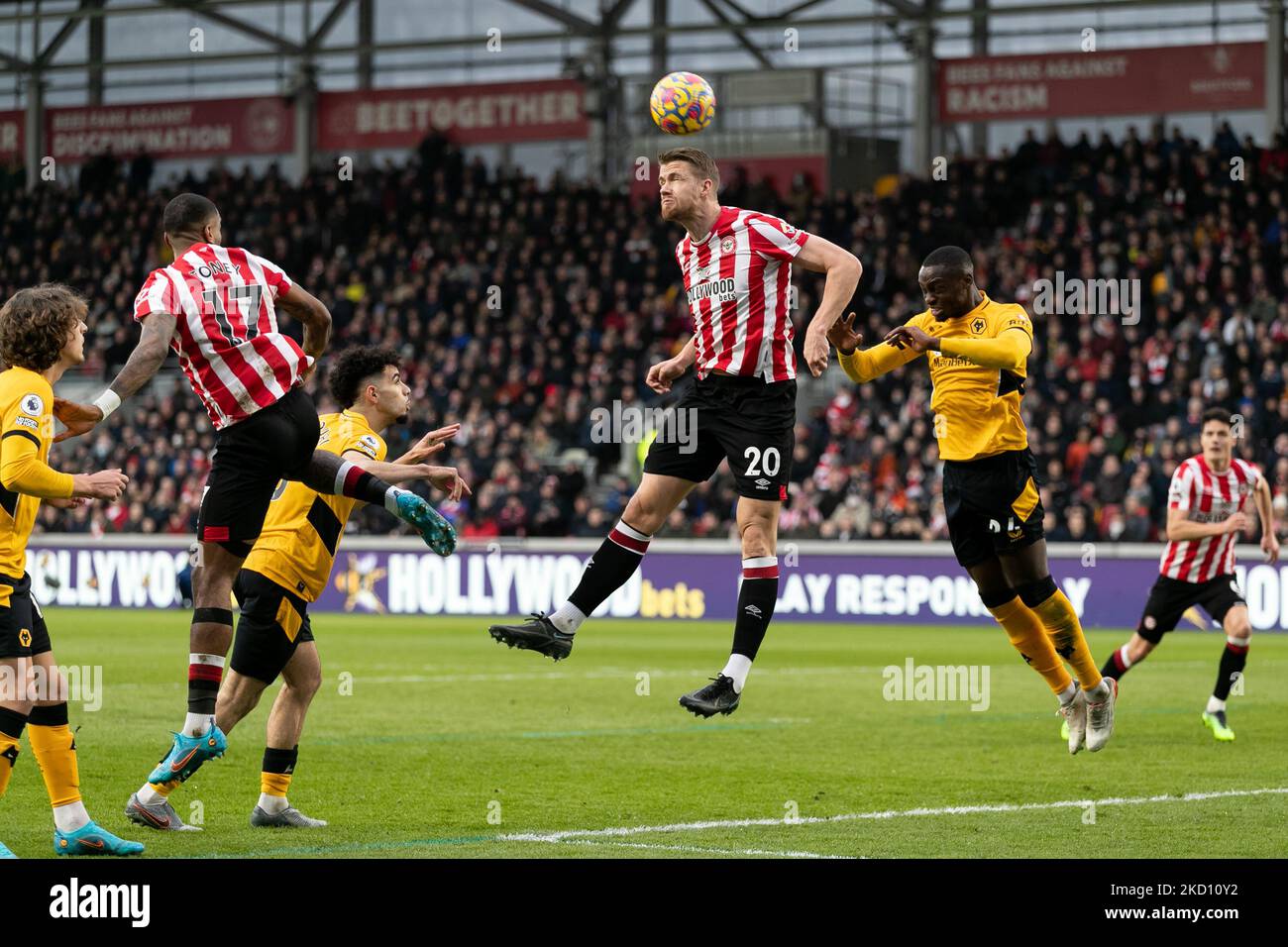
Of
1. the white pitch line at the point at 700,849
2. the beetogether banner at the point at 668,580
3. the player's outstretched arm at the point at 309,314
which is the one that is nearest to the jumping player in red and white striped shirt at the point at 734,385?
the white pitch line at the point at 700,849

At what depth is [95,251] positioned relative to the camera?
127 feet

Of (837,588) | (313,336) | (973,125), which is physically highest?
(973,125)

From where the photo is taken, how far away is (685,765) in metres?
11.1

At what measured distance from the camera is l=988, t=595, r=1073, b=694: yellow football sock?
10.4 metres

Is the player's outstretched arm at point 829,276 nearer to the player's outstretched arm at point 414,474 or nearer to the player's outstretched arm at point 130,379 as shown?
the player's outstretched arm at point 414,474

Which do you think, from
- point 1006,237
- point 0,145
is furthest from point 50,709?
point 0,145

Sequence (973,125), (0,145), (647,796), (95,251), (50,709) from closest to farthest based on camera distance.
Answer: (50,709) < (647,796) < (973,125) < (95,251) < (0,145)

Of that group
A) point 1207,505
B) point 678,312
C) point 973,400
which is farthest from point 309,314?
point 678,312

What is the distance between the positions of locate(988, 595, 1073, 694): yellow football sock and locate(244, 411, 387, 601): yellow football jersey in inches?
143

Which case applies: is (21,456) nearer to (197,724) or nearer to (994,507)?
(197,724)

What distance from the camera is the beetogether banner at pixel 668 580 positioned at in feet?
76.6

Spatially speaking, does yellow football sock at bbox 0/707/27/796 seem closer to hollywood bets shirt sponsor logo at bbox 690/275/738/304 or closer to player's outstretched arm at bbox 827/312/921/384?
hollywood bets shirt sponsor logo at bbox 690/275/738/304

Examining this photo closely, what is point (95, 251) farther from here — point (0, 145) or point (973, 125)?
point (973, 125)

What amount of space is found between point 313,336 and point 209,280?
0.66m
